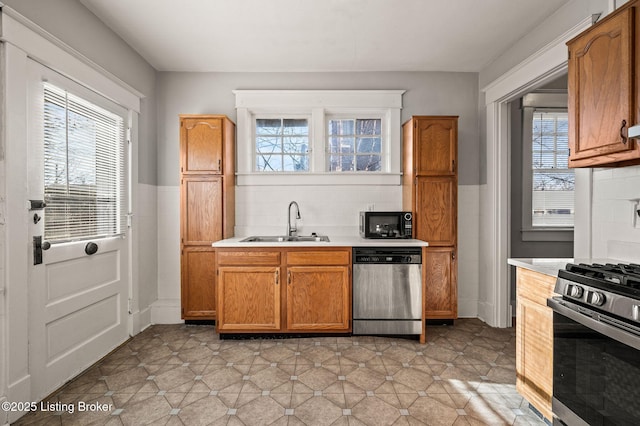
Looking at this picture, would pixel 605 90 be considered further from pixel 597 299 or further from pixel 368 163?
pixel 368 163

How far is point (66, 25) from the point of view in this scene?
238 centimetres

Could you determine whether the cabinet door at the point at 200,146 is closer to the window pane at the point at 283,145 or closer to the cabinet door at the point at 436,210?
the window pane at the point at 283,145

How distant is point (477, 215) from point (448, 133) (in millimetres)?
1060

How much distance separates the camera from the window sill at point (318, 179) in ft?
12.3

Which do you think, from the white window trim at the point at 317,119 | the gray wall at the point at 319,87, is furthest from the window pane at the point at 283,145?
the gray wall at the point at 319,87

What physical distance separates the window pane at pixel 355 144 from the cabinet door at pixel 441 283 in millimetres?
1210

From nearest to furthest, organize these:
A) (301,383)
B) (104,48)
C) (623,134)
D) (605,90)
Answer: (623,134) < (605,90) < (301,383) < (104,48)

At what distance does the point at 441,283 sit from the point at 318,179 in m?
1.77

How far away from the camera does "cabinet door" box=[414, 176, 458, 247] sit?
344 centimetres

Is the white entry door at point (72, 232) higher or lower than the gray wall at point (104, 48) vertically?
lower

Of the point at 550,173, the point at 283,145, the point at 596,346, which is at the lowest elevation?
the point at 596,346

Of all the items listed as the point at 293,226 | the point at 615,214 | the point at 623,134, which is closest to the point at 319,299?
the point at 293,226

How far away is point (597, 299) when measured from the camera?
1.42 m

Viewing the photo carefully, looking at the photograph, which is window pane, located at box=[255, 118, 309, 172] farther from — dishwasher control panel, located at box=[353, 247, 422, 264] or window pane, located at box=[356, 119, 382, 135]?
dishwasher control panel, located at box=[353, 247, 422, 264]
